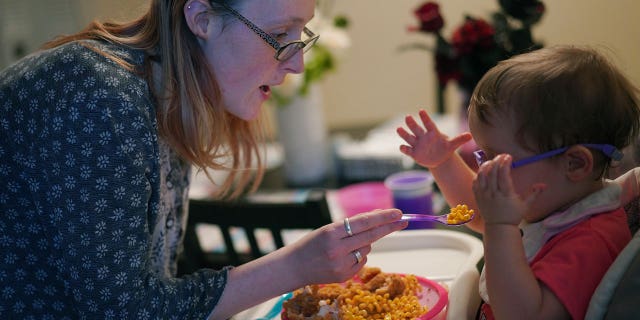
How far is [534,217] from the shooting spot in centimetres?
93

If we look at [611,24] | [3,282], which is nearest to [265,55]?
[3,282]

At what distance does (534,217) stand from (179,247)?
0.70 meters

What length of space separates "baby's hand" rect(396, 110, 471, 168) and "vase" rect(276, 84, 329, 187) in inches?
38.7

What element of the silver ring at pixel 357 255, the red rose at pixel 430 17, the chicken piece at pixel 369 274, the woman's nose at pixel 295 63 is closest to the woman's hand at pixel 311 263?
the silver ring at pixel 357 255

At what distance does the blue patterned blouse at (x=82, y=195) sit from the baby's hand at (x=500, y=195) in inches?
17.3

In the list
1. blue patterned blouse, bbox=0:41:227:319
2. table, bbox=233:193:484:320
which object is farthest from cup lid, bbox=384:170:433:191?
blue patterned blouse, bbox=0:41:227:319

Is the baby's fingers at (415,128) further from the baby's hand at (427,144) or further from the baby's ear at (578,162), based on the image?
the baby's ear at (578,162)

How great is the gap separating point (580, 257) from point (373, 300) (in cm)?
33

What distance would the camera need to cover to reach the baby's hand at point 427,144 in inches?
43.4

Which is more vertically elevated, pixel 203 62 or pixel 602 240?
pixel 203 62

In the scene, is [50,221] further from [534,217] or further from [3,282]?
[534,217]

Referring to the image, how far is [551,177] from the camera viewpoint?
868 millimetres

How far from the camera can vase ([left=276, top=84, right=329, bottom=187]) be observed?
2.08m

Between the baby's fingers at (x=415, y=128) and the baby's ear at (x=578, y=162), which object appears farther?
the baby's fingers at (x=415, y=128)
